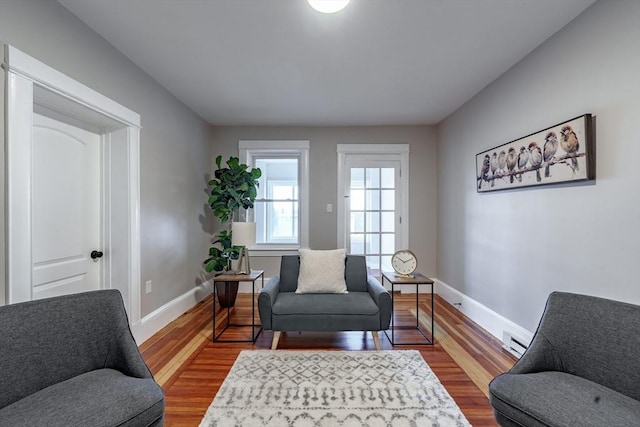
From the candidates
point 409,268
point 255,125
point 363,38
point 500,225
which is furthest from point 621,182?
point 255,125

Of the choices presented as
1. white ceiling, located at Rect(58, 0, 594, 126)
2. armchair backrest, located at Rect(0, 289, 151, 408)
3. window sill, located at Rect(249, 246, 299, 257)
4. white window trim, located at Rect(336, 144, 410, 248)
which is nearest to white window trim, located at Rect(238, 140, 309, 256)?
window sill, located at Rect(249, 246, 299, 257)

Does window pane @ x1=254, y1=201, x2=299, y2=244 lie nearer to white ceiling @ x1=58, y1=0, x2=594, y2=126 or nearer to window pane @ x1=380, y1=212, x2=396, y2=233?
window pane @ x1=380, y1=212, x2=396, y2=233

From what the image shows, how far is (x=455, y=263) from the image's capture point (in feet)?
12.7

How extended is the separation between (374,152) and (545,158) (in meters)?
2.42

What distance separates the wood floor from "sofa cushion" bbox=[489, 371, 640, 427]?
53 centimetres

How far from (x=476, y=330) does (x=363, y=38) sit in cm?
297

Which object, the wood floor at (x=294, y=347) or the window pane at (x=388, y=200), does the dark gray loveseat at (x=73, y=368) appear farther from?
the window pane at (x=388, y=200)

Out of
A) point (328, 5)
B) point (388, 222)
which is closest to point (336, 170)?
point (388, 222)

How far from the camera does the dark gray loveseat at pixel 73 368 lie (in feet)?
3.76

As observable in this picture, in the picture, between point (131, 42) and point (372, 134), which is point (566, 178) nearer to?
point (372, 134)

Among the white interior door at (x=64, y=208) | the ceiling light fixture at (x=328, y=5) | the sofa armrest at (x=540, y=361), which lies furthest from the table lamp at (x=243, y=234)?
the sofa armrest at (x=540, y=361)

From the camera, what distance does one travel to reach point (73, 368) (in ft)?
4.65

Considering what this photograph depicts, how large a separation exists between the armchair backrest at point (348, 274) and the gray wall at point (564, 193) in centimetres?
133

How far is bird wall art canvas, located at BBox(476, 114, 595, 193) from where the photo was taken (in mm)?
1931
